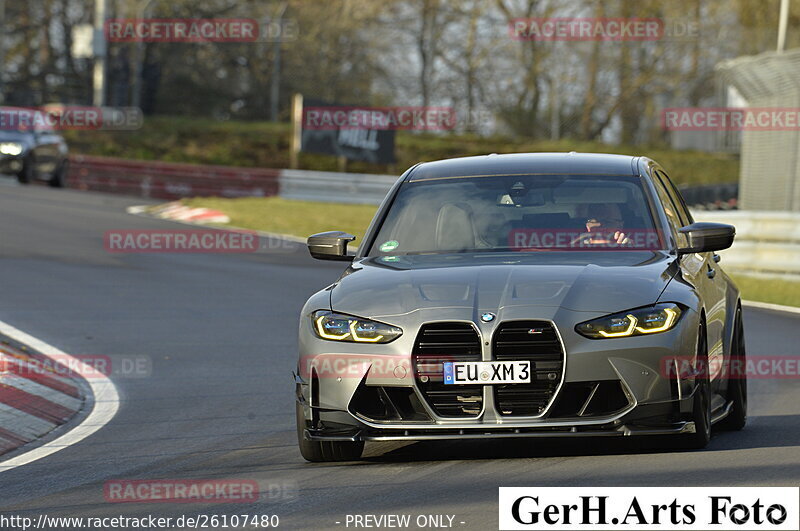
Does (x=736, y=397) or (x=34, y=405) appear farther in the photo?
(x=34, y=405)

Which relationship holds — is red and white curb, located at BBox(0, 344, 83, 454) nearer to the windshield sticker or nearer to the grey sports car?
the grey sports car

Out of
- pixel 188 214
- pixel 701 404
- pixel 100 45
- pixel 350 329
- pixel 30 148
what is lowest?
pixel 188 214

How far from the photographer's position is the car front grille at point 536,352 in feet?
22.1

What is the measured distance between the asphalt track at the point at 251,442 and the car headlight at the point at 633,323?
0.59m

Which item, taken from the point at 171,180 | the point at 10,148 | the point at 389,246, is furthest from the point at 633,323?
the point at 171,180

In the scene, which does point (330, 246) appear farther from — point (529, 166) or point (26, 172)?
point (26, 172)

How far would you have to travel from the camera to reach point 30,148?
105 feet

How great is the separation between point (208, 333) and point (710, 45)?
4267 centimetres

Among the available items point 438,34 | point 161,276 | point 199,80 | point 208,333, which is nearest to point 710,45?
point 438,34

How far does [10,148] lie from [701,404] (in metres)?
26.5

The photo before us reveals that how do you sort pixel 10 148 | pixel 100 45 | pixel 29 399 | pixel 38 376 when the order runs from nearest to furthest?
pixel 29 399, pixel 38 376, pixel 10 148, pixel 100 45

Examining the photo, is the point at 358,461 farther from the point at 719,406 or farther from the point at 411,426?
the point at 719,406

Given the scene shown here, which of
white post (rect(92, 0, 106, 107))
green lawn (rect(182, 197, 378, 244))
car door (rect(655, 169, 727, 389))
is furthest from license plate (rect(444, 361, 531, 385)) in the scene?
white post (rect(92, 0, 106, 107))

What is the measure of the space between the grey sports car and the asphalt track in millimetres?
225
